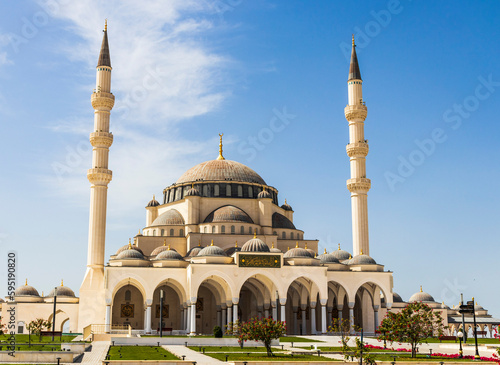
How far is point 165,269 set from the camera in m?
39.4

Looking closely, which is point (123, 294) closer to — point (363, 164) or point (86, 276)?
point (86, 276)

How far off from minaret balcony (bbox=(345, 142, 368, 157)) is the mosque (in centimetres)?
7

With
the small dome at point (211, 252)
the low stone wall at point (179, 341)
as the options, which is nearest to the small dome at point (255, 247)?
the small dome at point (211, 252)

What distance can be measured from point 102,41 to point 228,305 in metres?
19.7

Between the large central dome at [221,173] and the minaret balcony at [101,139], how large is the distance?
843 centimetres

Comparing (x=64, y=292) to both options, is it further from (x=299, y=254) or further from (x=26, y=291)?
(x=299, y=254)

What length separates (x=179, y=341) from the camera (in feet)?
100

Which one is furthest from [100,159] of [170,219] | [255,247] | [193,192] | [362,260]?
[362,260]

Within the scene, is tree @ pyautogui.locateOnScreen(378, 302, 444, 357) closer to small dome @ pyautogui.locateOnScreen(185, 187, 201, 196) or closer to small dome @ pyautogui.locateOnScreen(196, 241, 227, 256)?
small dome @ pyautogui.locateOnScreen(196, 241, 227, 256)

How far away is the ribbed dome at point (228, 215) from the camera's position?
4475 cm

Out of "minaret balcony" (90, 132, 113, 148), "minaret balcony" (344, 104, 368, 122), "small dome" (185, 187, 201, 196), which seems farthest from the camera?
"small dome" (185, 187, 201, 196)

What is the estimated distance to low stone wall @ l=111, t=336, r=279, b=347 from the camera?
29.5 metres

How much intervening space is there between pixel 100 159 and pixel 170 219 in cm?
724

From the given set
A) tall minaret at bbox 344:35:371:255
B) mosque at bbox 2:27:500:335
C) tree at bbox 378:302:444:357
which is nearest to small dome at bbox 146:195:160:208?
mosque at bbox 2:27:500:335
